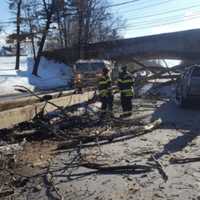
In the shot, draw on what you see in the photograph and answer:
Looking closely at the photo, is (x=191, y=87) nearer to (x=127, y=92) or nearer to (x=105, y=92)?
(x=127, y=92)

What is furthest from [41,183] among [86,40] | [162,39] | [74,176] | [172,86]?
[86,40]

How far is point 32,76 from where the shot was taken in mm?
58000

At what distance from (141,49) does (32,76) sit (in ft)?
58.0

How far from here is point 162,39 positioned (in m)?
65.8

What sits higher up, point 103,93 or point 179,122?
point 103,93

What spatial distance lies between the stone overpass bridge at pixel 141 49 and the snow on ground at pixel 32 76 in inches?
84.7

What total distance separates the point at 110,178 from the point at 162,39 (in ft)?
193

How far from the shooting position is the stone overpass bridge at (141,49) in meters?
63.2

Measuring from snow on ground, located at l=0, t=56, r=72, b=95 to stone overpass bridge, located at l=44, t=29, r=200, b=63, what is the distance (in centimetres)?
215

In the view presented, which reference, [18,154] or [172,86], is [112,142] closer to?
[18,154]

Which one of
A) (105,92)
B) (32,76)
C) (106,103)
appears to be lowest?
(32,76)

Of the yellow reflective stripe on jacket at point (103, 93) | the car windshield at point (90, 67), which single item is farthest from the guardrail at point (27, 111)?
the car windshield at point (90, 67)

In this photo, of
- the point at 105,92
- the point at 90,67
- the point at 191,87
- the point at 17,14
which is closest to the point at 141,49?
the point at 17,14

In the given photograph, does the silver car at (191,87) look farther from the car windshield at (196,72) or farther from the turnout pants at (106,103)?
the turnout pants at (106,103)
